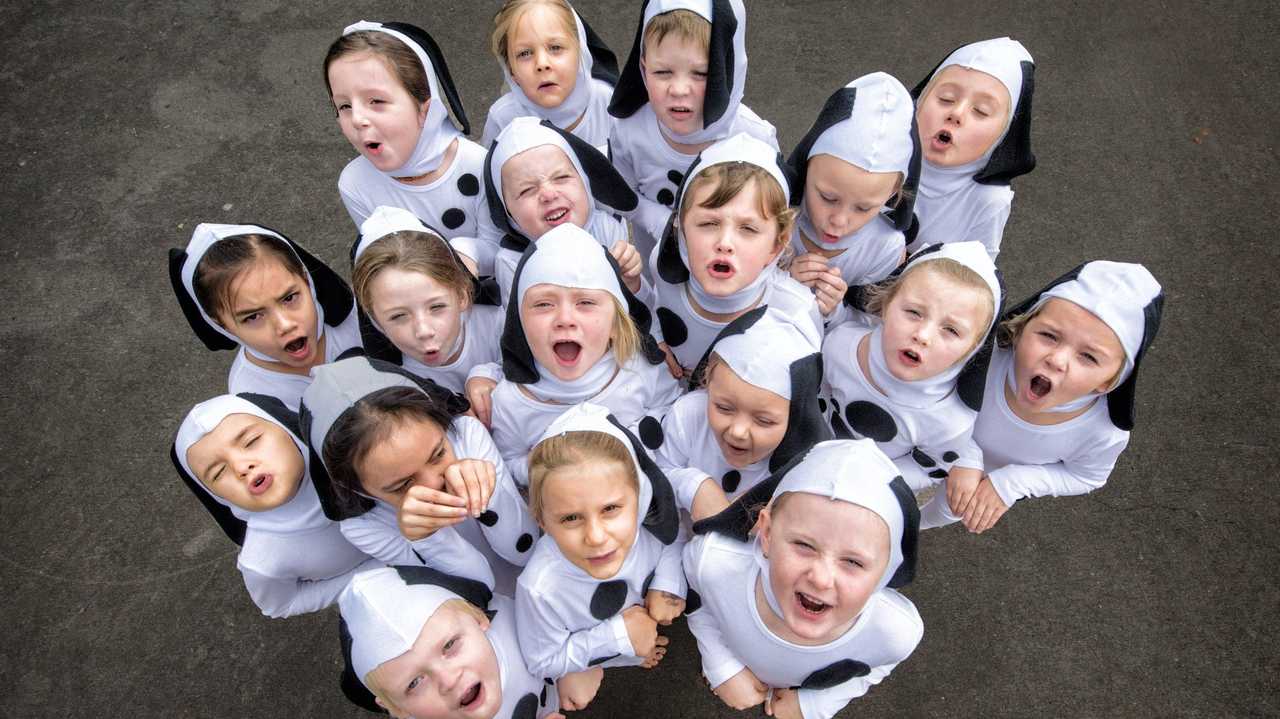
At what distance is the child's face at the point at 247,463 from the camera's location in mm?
2275

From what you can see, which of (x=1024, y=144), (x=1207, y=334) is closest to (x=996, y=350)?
(x=1024, y=144)

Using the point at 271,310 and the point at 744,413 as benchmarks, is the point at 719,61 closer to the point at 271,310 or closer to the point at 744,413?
the point at 744,413

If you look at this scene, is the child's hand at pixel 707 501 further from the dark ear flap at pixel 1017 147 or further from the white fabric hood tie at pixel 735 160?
the dark ear flap at pixel 1017 147

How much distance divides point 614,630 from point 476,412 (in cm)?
97

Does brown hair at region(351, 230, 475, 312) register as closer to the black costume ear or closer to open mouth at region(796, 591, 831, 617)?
the black costume ear

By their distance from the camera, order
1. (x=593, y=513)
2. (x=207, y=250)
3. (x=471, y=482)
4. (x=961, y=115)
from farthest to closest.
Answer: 1. (x=961, y=115)
2. (x=207, y=250)
3. (x=471, y=482)
4. (x=593, y=513)

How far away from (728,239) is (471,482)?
119 cm

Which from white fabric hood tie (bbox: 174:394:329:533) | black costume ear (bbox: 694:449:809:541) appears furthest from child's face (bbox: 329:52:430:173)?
black costume ear (bbox: 694:449:809:541)

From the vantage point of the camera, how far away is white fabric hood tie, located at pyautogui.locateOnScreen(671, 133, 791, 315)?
271 centimetres

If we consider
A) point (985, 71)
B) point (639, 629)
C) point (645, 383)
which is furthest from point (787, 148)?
point (639, 629)

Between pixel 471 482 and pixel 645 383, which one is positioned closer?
pixel 471 482

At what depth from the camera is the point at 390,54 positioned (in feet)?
9.86

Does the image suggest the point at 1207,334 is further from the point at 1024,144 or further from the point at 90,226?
the point at 90,226

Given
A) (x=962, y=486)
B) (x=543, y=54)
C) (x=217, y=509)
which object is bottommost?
(x=217, y=509)
